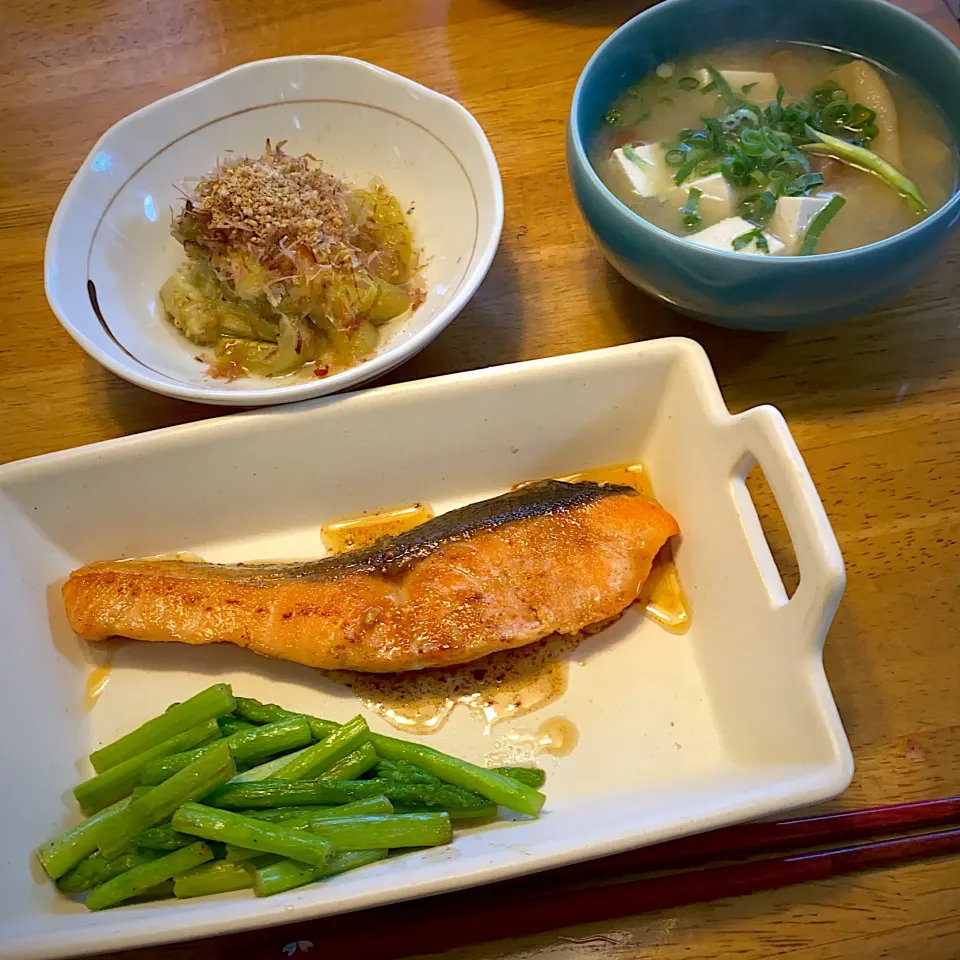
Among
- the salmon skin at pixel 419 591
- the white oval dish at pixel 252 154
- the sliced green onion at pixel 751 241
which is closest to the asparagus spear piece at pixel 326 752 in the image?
the salmon skin at pixel 419 591

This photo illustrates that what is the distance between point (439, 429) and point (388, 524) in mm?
207

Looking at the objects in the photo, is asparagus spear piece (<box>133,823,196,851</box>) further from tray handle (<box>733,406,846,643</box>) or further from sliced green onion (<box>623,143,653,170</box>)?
sliced green onion (<box>623,143,653,170</box>)

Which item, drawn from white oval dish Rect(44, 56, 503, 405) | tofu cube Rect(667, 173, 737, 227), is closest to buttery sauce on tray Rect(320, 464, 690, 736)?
white oval dish Rect(44, 56, 503, 405)

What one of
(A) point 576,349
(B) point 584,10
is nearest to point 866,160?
(A) point 576,349

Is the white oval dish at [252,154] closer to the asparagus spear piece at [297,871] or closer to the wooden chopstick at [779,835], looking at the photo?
the asparagus spear piece at [297,871]

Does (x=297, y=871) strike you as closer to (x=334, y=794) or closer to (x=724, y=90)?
(x=334, y=794)

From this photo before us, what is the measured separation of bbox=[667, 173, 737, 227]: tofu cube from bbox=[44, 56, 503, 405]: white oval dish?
358mm

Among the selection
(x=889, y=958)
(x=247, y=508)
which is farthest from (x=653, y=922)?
(x=247, y=508)

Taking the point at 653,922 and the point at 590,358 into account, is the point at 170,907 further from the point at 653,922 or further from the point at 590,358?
the point at 590,358

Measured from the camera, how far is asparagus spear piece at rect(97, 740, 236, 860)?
45.9 inches

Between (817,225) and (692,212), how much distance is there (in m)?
0.21

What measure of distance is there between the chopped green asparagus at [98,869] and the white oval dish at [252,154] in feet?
2.25

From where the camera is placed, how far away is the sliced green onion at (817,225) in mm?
1425

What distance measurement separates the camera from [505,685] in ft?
4.48
